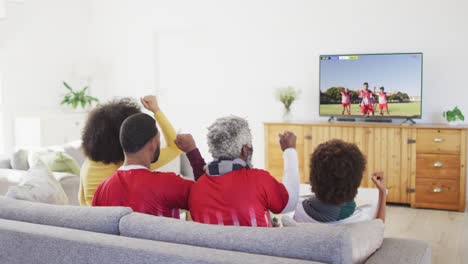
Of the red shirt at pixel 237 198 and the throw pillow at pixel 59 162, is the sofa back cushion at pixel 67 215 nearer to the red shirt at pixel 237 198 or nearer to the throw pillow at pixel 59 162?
the red shirt at pixel 237 198

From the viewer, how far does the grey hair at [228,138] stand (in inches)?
83.9

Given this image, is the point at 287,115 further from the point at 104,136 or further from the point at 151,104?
the point at 104,136

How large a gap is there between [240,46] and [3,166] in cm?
319

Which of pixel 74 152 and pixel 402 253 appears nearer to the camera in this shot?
pixel 402 253

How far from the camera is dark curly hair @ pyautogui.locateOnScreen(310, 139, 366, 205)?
214 cm

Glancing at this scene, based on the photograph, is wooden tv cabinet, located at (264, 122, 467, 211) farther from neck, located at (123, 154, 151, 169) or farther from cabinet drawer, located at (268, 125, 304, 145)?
neck, located at (123, 154, 151, 169)

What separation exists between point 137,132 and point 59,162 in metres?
2.20

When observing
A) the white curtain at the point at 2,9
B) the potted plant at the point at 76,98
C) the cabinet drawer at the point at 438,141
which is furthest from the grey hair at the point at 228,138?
the potted plant at the point at 76,98

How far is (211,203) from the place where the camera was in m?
2.09

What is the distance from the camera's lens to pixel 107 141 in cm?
250

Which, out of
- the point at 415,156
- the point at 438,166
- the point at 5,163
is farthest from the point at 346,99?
the point at 5,163

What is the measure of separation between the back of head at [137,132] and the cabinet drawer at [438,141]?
380 cm

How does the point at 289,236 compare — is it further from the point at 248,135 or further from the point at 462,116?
the point at 462,116

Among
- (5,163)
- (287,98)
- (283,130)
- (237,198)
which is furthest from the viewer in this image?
(287,98)
